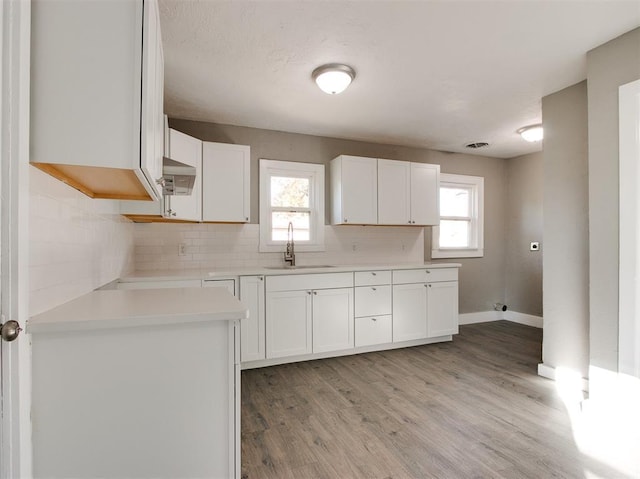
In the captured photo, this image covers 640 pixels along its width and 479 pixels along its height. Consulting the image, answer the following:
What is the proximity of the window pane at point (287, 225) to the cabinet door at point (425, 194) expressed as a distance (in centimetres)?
134

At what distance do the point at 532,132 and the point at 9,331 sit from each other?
4.57 meters

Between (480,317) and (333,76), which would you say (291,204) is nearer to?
(333,76)

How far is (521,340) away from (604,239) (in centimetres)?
226

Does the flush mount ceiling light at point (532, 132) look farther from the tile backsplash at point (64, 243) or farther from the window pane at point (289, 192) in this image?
the tile backsplash at point (64, 243)

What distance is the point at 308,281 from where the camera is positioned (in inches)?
132

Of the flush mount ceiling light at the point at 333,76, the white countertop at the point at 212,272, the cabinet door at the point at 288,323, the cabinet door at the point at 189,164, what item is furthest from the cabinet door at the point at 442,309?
the cabinet door at the point at 189,164

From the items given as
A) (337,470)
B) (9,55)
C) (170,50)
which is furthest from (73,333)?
(170,50)

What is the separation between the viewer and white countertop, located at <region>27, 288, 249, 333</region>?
1.05m

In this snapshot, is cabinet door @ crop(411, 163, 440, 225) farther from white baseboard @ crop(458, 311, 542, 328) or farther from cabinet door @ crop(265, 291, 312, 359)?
cabinet door @ crop(265, 291, 312, 359)

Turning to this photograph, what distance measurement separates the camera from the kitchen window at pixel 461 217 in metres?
4.95

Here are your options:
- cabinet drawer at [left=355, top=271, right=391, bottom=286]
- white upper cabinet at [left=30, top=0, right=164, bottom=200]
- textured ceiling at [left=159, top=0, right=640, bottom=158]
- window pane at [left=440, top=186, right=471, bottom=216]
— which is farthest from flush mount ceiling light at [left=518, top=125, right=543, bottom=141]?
white upper cabinet at [left=30, top=0, right=164, bottom=200]

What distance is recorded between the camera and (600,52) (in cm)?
232

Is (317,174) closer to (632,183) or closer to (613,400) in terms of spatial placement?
(632,183)

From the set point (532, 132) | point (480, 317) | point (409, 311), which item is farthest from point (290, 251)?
point (480, 317)
